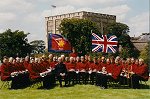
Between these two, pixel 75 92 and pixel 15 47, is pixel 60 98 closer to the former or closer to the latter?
pixel 75 92

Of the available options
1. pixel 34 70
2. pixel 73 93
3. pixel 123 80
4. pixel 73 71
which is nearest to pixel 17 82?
pixel 34 70

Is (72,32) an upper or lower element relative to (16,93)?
upper

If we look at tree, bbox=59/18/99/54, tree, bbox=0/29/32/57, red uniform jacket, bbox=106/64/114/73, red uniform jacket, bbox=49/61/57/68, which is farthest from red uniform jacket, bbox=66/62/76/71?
tree, bbox=0/29/32/57

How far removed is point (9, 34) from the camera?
109500 mm

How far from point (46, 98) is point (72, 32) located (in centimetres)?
7171

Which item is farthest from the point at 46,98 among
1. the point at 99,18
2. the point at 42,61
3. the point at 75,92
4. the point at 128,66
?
the point at 99,18

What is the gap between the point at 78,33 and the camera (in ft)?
292

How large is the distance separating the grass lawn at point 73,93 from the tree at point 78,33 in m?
60.2

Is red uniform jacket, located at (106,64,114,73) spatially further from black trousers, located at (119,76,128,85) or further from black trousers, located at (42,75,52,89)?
black trousers, located at (42,75,52,89)

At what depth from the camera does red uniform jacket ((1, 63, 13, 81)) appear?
74.5 feet

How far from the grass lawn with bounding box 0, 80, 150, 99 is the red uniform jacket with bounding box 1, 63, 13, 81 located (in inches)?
28.6

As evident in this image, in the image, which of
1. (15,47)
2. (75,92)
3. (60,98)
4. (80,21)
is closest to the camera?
(60,98)

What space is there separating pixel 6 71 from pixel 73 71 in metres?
3.78

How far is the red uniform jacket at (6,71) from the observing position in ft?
74.5
